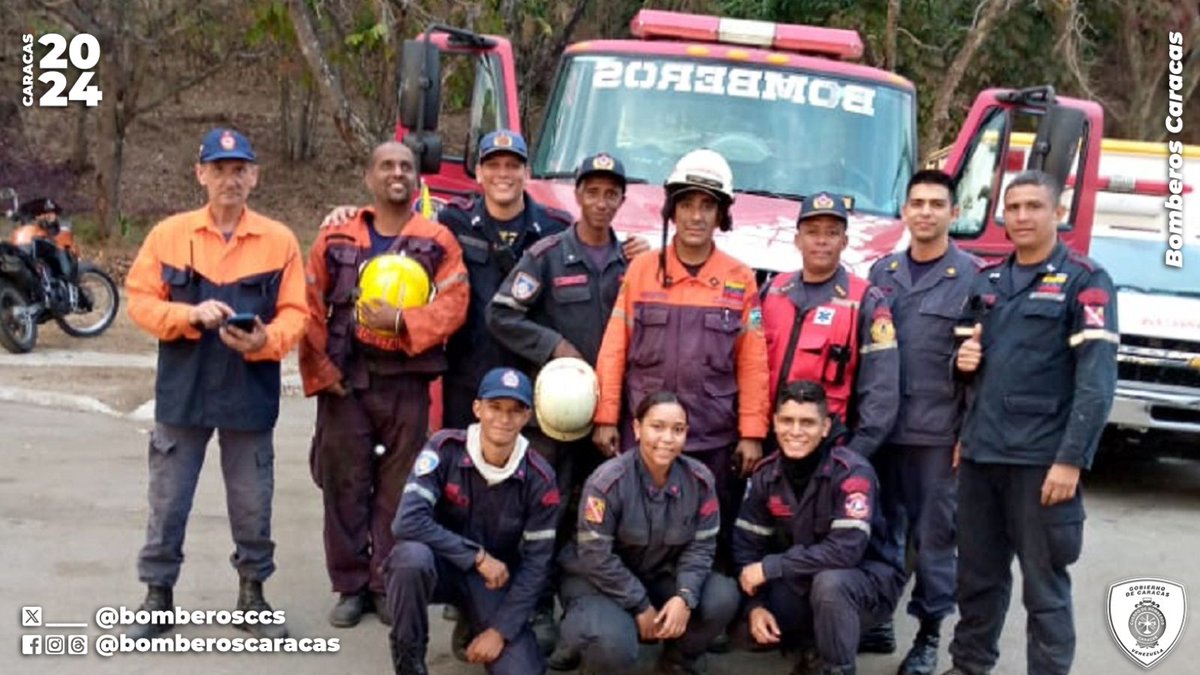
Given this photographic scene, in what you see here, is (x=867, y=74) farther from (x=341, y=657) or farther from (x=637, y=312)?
(x=341, y=657)

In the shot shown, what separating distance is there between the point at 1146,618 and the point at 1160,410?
3.23 metres

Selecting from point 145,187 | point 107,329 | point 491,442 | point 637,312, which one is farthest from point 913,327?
point 145,187

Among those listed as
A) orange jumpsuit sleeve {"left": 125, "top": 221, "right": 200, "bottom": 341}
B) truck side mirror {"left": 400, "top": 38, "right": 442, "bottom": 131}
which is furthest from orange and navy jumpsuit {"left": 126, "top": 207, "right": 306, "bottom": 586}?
truck side mirror {"left": 400, "top": 38, "right": 442, "bottom": 131}

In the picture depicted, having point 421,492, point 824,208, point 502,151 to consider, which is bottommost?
point 421,492

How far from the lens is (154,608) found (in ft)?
18.8

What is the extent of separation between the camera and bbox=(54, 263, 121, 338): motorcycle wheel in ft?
43.5

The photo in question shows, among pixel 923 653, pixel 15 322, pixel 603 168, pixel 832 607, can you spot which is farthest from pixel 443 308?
pixel 15 322

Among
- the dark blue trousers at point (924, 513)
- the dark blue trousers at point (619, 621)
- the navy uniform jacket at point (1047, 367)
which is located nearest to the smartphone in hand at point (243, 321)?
the dark blue trousers at point (619, 621)

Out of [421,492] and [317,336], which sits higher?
[317,336]

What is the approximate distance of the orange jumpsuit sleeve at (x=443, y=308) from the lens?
584 cm

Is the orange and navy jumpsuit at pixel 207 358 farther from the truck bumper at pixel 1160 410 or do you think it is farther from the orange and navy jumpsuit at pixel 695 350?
the truck bumper at pixel 1160 410

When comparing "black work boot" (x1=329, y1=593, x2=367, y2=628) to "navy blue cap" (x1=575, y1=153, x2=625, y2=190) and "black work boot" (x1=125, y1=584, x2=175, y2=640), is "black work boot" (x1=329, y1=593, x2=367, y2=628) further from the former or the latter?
"navy blue cap" (x1=575, y1=153, x2=625, y2=190)

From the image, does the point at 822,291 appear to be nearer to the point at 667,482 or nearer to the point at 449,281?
the point at 667,482

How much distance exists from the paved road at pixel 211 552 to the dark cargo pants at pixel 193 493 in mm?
310
